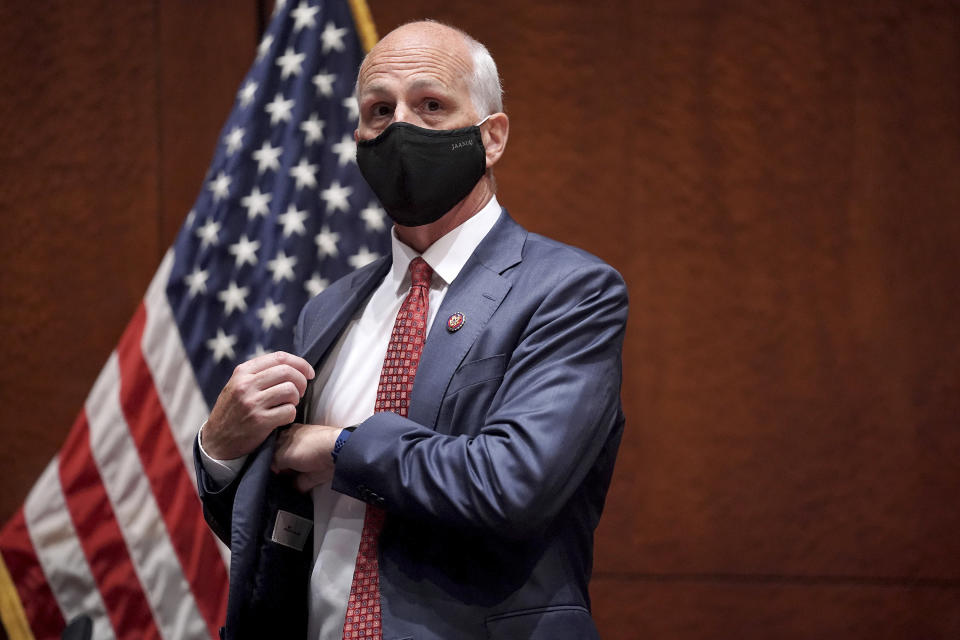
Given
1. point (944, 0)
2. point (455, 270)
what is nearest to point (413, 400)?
point (455, 270)

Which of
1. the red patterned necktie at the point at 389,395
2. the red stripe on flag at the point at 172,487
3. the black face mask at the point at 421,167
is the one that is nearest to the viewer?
the red patterned necktie at the point at 389,395

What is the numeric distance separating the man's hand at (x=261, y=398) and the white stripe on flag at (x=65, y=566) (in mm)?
1115

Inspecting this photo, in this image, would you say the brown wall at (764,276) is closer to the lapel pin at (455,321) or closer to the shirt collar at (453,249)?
the shirt collar at (453,249)

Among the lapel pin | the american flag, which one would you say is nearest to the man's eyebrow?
the lapel pin

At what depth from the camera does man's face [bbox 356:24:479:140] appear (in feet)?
4.53

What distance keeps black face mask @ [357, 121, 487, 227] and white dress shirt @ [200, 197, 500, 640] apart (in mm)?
62

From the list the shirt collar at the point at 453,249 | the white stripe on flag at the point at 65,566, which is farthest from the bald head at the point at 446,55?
the white stripe on flag at the point at 65,566

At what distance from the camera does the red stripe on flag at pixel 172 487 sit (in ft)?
6.98

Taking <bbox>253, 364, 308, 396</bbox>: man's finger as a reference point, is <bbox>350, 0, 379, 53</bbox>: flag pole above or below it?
above

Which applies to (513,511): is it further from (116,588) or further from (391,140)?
(116,588)

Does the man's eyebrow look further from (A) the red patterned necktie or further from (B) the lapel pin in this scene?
(B) the lapel pin

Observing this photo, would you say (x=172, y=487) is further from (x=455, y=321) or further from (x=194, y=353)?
(x=455, y=321)

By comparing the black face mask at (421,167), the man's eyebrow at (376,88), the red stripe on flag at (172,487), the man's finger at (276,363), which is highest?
the man's eyebrow at (376,88)

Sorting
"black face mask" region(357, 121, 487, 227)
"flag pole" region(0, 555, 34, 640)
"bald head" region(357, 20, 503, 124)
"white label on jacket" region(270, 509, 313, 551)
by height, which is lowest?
"flag pole" region(0, 555, 34, 640)
